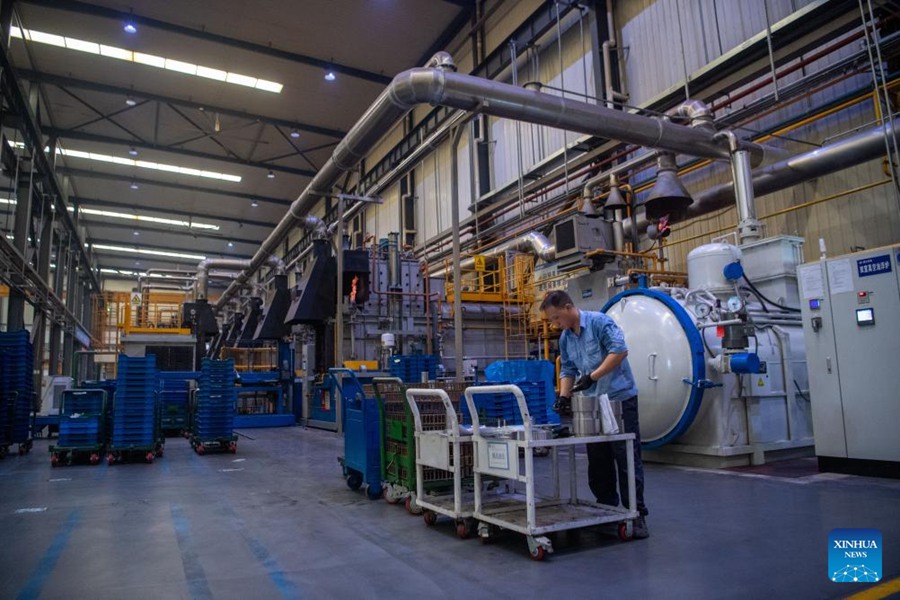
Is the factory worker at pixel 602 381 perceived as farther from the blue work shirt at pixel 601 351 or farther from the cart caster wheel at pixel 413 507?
the cart caster wheel at pixel 413 507

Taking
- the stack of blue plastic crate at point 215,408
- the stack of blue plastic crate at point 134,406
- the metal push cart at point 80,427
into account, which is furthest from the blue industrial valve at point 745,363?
the metal push cart at point 80,427

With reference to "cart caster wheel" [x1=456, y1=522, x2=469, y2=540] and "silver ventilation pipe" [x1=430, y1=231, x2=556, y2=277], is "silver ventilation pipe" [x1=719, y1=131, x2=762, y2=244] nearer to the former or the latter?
"silver ventilation pipe" [x1=430, y1=231, x2=556, y2=277]

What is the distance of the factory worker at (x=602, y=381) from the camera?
13.1 ft

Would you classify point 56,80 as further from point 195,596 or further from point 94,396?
point 195,596

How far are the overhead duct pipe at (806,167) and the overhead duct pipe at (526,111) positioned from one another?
475mm

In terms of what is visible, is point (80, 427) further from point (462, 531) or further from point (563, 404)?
point (563, 404)

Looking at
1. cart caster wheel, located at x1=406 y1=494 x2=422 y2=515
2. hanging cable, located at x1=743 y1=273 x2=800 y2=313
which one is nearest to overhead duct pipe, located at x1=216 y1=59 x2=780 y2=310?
hanging cable, located at x1=743 y1=273 x2=800 y2=313

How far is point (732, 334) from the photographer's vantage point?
6.20m

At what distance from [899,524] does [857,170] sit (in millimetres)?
6214

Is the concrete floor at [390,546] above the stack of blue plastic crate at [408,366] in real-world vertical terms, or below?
below

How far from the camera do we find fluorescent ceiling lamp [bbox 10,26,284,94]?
14461mm

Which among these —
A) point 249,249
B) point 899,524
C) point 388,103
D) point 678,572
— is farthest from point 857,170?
point 249,249

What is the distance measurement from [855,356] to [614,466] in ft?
10.5

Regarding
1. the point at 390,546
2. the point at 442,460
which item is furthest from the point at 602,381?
the point at 390,546
